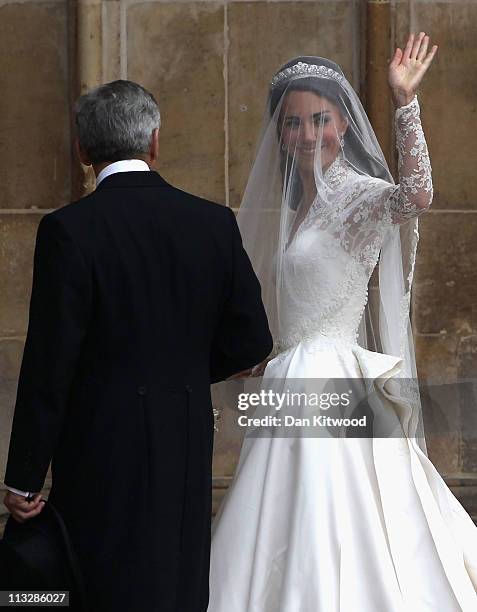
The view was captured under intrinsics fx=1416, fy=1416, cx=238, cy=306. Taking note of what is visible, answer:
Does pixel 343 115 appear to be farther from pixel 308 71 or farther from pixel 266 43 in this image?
pixel 266 43

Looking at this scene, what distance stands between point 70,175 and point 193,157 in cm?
58

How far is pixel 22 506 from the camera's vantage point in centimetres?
327

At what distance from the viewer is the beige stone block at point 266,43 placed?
21.5ft

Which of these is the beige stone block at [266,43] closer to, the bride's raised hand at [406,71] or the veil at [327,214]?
the veil at [327,214]

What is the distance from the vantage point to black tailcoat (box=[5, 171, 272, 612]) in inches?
127

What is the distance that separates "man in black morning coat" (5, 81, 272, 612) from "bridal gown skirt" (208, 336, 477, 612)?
21.4 inches

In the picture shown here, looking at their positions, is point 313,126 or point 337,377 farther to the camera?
point 313,126

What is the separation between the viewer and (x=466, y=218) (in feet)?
21.5

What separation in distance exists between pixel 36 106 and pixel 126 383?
352 cm

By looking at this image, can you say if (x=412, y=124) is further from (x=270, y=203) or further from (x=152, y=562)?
(x=152, y=562)

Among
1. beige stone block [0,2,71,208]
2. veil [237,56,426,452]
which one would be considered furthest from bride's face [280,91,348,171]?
beige stone block [0,2,71,208]

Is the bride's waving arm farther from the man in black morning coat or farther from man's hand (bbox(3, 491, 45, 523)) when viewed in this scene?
man's hand (bbox(3, 491, 45, 523))

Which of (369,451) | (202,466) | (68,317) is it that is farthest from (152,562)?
(369,451)

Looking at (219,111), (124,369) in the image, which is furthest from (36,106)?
(124,369)
